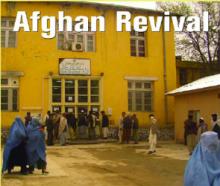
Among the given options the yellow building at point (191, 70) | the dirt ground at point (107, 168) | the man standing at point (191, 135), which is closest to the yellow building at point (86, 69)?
the yellow building at point (191, 70)

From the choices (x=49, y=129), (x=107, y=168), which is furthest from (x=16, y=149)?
(x=49, y=129)

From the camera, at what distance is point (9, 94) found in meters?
23.5

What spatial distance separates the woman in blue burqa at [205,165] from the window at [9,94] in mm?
18158

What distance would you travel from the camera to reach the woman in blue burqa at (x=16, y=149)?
11.5 metres

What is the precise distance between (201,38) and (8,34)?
13079mm

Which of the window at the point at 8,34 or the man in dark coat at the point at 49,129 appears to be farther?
the window at the point at 8,34

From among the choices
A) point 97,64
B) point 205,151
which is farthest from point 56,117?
point 205,151

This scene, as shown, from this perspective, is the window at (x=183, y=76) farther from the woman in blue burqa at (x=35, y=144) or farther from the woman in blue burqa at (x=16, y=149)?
the woman in blue burqa at (x=16, y=149)

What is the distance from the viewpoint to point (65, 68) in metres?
24.2

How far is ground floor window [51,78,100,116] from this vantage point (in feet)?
79.1

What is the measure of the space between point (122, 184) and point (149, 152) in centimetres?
737

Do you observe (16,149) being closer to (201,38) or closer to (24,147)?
(24,147)

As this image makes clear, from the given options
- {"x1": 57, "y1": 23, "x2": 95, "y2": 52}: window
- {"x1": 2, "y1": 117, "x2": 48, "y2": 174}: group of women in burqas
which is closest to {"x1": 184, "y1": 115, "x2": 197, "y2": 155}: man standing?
{"x1": 2, "y1": 117, "x2": 48, "y2": 174}: group of women in burqas

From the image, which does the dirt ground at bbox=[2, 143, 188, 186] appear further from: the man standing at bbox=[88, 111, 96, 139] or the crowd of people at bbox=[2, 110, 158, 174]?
the man standing at bbox=[88, 111, 96, 139]
